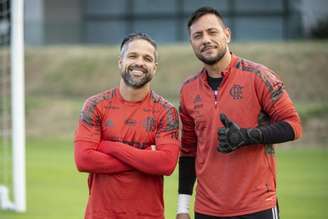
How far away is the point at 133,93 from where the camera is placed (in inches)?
177

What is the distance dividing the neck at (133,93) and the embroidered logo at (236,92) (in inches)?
17.6

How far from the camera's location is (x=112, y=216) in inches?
174

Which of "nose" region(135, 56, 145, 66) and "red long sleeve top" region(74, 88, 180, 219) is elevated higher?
"nose" region(135, 56, 145, 66)

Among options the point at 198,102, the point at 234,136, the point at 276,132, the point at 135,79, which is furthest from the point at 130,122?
the point at 276,132

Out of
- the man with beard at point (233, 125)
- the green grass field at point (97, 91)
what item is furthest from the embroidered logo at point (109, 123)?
the green grass field at point (97, 91)

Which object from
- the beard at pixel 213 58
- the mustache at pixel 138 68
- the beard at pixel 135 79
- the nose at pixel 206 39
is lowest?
the beard at pixel 135 79

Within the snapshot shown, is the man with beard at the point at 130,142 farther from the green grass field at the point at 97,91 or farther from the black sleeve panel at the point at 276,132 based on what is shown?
the green grass field at the point at 97,91

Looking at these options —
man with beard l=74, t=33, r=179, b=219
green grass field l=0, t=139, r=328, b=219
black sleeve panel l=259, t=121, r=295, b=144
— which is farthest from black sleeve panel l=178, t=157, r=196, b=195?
green grass field l=0, t=139, r=328, b=219

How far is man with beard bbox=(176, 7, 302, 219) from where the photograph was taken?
4.31m

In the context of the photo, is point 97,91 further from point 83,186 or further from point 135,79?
point 135,79

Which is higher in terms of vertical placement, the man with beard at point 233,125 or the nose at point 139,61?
the nose at point 139,61

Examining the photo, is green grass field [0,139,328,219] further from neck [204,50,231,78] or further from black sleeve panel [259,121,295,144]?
black sleeve panel [259,121,295,144]

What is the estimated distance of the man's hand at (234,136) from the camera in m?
4.21

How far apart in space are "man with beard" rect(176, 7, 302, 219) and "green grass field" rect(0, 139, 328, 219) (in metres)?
4.54
